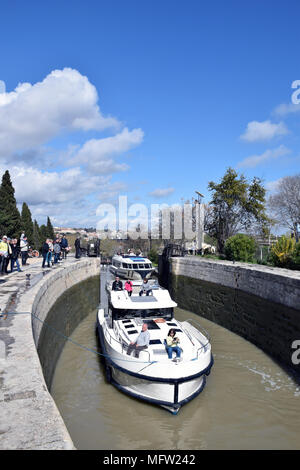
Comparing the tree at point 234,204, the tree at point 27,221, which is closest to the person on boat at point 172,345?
the tree at point 234,204

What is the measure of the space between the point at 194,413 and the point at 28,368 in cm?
533

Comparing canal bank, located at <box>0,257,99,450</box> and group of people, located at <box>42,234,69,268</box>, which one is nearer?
canal bank, located at <box>0,257,99,450</box>

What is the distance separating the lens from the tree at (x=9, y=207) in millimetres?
33531

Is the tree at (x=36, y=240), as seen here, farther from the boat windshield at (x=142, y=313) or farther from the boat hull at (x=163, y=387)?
the boat hull at (x=163, y=387)

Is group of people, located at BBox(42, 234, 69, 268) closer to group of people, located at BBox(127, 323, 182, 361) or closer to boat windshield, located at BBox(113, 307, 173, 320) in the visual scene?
boat windshield, located at BBox(113, 307, 173, 320)

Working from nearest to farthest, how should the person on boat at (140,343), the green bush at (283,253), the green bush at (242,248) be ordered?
the person on boat at (140,343) < the green bush at (283,253) < the green bush at (242,248)

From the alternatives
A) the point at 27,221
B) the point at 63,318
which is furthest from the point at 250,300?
the point at 27,221

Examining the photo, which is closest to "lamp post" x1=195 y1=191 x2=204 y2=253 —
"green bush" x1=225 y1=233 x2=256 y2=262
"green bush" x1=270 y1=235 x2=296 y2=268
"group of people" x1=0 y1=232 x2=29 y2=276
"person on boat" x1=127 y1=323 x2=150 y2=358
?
"green bush" x1=225 y1=233 x2=256 y2=262

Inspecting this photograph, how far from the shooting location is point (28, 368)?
5.31 m

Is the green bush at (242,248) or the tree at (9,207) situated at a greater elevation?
the tree at (9,207)

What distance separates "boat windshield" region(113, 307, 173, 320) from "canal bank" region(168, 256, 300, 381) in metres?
4.53

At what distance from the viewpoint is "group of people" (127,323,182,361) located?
29.2 ft
